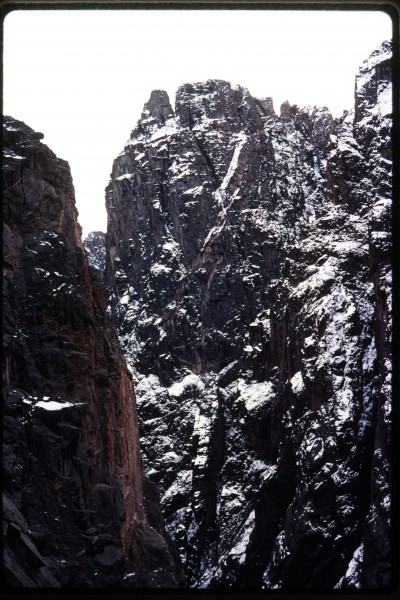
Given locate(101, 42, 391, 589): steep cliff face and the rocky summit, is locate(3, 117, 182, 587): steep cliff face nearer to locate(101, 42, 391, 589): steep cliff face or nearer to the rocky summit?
the rocky summit

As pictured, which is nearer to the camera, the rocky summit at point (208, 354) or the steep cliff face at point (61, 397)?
the steep cliff face at point (61, 397)

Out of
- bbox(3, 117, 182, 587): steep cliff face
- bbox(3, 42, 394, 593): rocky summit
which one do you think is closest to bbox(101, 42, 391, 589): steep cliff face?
bbox(3, 42, 394, 593): rocky summit

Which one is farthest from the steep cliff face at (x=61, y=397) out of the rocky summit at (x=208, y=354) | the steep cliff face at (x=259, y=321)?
the steep cliff face at (x=259, y=321)

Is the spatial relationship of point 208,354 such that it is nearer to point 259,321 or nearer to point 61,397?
point 259,321

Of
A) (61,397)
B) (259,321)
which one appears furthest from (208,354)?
(61,397)

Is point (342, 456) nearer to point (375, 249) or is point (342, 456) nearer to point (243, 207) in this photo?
point (375, 249)

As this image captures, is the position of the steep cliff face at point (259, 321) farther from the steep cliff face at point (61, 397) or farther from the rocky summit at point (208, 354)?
the steep cliff face at point (61, 397)

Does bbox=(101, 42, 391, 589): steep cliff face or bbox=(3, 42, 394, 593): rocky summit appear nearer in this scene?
bbox=(3, 42, 394, 593): rocky summit
